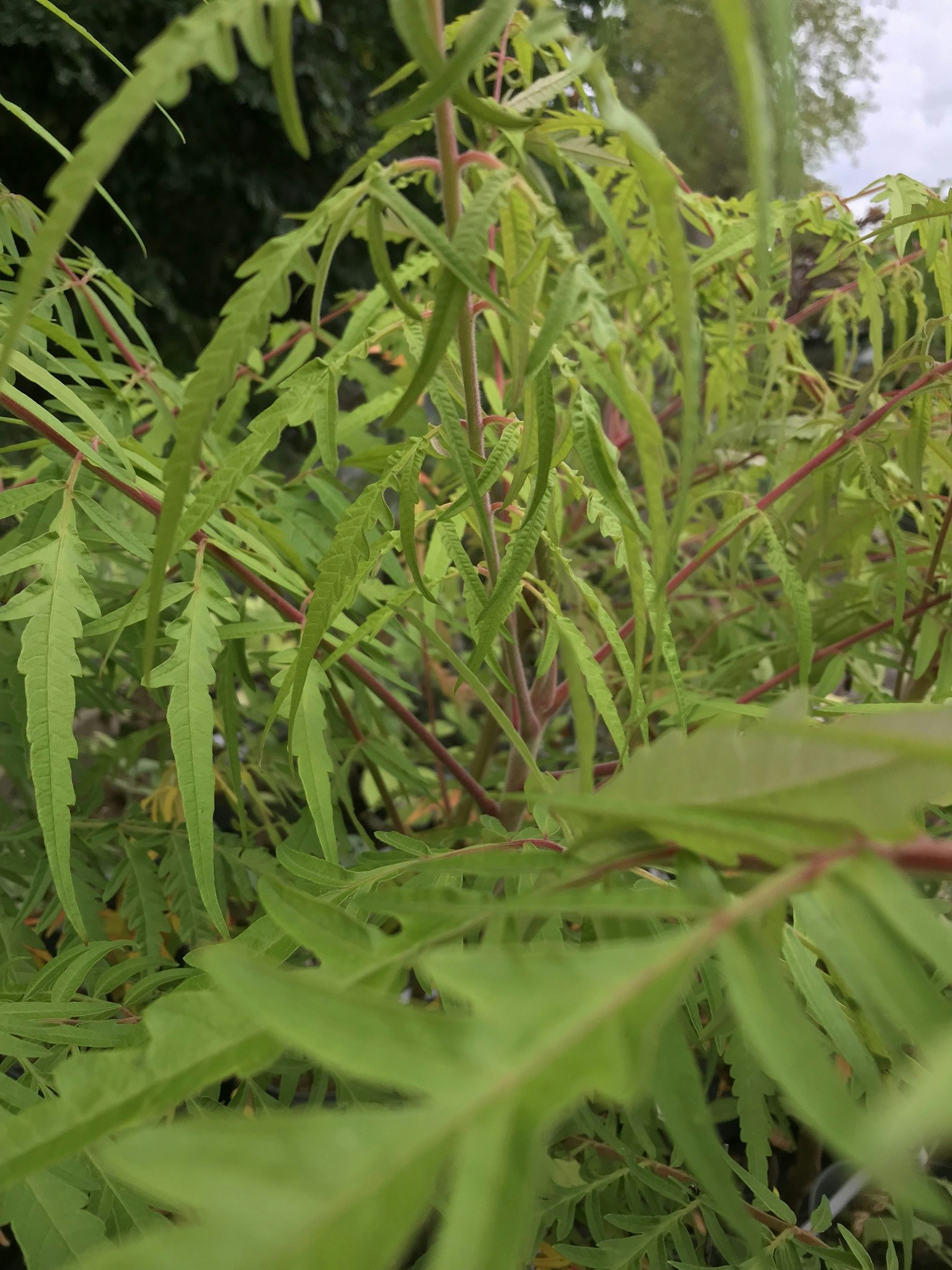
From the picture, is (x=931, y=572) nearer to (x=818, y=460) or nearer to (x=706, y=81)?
(x=818, y=460)

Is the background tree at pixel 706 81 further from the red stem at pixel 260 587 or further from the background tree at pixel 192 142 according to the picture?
the red stem at pixel 260 587

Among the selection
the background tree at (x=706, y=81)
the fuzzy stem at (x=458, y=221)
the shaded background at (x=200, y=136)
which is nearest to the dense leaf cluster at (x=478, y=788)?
the fuzzy stem at (x=458, y=221)

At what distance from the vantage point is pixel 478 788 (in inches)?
13.1

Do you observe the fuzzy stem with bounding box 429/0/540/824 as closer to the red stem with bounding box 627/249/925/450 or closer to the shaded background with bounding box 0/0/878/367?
the red stem with bounding box 627/249/925/450

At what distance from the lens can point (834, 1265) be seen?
0.84 ft

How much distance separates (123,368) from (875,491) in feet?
1.17

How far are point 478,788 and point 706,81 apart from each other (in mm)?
1624

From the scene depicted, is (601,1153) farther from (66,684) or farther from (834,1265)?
(66,684)

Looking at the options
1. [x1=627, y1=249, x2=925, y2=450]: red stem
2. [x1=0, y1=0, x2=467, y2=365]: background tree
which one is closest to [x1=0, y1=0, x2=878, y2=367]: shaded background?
[x1=0, y1=0, x2=467, y2=365]: background tree

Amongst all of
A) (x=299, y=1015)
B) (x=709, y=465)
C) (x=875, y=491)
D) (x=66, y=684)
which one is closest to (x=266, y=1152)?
(x=299, y=1015)

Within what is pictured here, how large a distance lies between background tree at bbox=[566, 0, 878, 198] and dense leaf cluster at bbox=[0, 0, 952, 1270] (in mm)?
1058

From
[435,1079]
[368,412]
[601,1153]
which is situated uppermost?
[368,412]

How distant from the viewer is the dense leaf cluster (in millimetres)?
86

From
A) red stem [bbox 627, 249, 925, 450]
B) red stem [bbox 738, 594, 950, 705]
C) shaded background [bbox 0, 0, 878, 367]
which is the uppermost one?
shaded background [bbox 0, 0, 878, 367]
